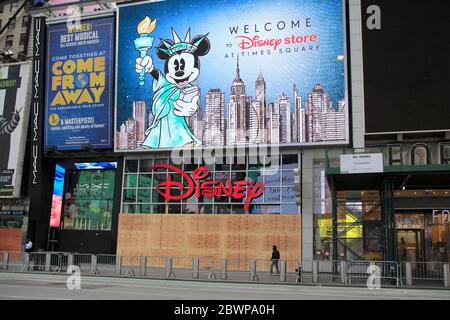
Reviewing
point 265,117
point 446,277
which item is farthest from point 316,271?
point 265,117

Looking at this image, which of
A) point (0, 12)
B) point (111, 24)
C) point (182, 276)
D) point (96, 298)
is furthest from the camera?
point (0, 12)

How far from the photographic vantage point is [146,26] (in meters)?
35.8

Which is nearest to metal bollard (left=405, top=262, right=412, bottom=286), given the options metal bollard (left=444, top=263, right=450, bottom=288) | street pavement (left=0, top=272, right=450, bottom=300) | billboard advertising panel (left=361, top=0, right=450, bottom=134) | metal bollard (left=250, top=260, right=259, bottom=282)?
street pavement (left=0, top=272, right=450, bottom=300)

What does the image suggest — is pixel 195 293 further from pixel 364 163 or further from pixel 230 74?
pixel 230 74

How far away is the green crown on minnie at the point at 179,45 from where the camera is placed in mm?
34750

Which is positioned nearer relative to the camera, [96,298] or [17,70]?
[96,298]

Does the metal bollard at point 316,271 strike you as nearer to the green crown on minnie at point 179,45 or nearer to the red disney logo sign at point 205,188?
the red disney logo sign at point 205,188

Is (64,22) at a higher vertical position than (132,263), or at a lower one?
higher

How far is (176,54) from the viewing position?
1383 inches

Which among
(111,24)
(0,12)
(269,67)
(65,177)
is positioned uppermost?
(0,12)

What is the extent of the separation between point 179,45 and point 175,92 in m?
3.20

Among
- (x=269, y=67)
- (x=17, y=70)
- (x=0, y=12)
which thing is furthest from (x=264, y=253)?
(x=0, y=12)

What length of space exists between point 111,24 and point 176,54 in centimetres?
544

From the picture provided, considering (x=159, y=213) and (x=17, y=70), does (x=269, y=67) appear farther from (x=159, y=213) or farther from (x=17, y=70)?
(x=17, y=70)
